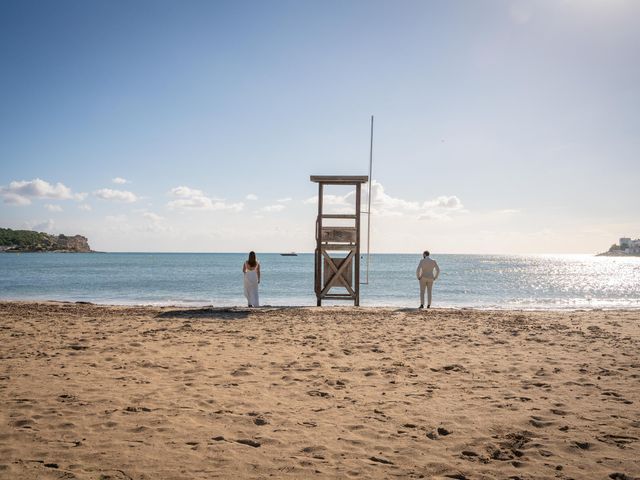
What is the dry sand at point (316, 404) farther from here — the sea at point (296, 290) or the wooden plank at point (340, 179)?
the sea at point (296, 290)

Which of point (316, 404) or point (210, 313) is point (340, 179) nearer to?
point (210, 313)

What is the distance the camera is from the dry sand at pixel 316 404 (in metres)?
3.75

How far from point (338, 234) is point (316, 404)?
1027cm

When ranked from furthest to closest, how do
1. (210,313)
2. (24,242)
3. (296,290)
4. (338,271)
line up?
(24,242)
(296,290)
(338,271)
(210,313)

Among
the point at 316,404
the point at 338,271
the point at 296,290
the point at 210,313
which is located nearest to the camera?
the point at 316,404

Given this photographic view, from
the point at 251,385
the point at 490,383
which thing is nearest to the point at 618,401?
the point at 490,383

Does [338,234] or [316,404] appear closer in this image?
[316,404]

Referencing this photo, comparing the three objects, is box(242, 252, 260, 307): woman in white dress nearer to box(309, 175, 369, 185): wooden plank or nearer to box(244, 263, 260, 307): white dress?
box(244, 263, 260, 307): white dress

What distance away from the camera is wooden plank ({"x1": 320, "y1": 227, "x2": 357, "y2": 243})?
15.2 meters

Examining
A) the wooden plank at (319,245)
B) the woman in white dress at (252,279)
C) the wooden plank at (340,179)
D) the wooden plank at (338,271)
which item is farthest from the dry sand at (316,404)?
the wooden plank at (340,179)

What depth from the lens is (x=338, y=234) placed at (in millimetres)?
15242

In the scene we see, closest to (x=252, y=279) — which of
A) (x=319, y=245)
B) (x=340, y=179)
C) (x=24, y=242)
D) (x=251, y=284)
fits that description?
(x=251, y=284)

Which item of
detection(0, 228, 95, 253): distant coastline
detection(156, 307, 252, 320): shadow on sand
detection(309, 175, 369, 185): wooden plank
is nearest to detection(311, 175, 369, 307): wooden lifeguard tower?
detection(309, 175, 369, 185): wooden plank

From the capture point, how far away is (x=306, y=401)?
532 cm
